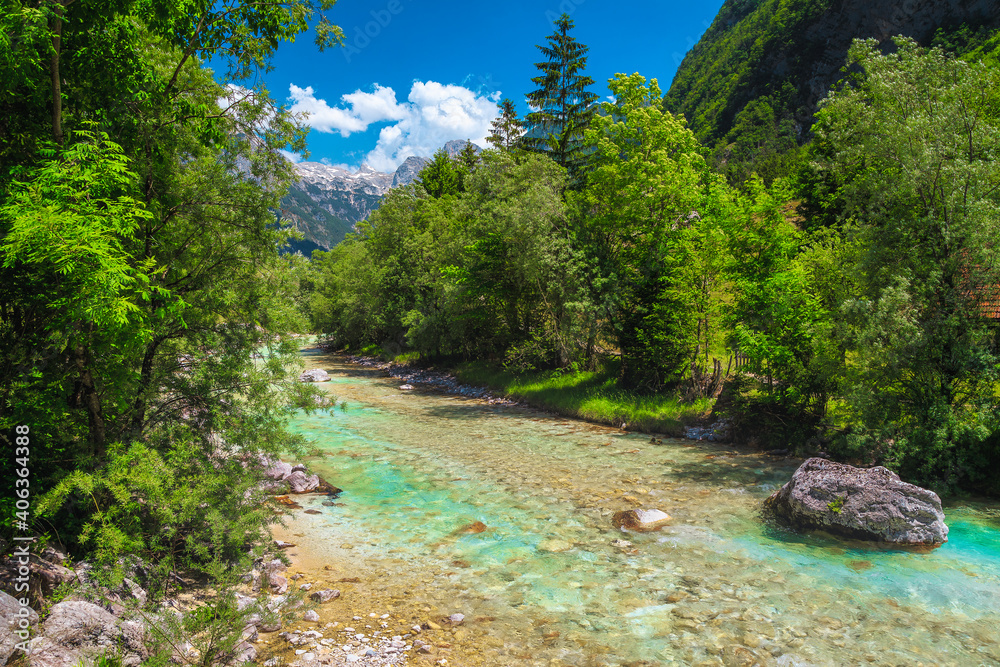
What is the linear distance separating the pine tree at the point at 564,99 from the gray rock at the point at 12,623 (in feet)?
119

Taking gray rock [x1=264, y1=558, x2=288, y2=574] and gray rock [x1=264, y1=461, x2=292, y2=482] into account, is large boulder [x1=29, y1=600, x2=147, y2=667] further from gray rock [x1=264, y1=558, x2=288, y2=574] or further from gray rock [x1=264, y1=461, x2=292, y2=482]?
gray rock [x1=264, y1=461, x2=292, y2=482]

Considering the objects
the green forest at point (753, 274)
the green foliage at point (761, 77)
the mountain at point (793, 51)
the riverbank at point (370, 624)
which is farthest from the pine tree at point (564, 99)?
the green foliage at point (761, 77)

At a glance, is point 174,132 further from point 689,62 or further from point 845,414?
point 689,62

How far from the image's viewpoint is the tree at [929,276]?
11.4m

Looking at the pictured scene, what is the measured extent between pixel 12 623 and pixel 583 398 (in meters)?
21.4

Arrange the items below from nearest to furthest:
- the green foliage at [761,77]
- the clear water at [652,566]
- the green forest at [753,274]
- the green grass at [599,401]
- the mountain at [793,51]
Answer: the clear water at [652,566] < the green forest at [753,274] < the green grass at [599,401] < the mountain at [793,51] < the green foliage at [761,77]

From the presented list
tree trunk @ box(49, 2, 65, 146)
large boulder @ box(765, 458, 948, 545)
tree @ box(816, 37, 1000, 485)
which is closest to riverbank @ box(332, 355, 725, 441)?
tree @ box(816, 37, 1000, 485)

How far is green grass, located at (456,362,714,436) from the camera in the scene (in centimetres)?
2048

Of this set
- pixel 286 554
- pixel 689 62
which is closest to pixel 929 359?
pixel 286 554

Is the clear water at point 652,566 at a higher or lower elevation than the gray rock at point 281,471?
lower

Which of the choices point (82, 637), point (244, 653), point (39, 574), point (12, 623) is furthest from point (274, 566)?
point (12, 623)

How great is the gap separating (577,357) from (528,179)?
10549 millimetres

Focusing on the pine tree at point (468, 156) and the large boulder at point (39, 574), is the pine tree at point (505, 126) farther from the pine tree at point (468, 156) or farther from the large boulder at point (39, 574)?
the large boulder at point (39, 574)

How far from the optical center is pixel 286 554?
370 inches
